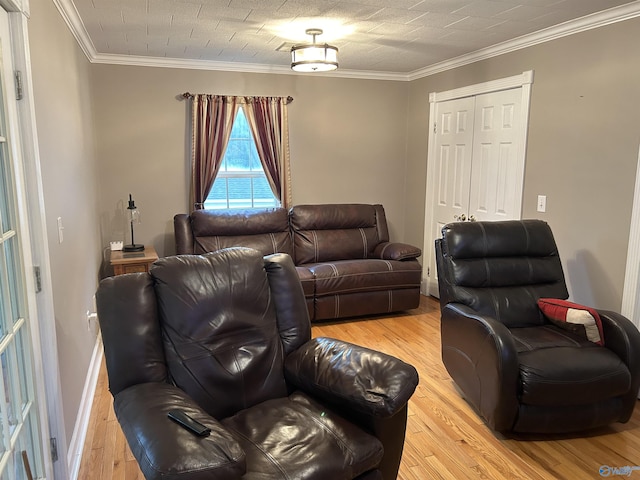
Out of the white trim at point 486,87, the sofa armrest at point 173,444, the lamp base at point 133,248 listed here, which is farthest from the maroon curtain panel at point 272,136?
the sofa armrest at point 173,444

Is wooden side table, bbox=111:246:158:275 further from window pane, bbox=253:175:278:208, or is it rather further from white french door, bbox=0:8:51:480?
white french door, bbox=0:8:51:480

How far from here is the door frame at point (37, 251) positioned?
1.75 m

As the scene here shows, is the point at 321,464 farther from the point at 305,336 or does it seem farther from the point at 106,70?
the point at 106,70

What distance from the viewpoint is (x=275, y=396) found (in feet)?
6.67

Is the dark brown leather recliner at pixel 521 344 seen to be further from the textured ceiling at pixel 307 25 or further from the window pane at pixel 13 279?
the window pane at pixel 13 279

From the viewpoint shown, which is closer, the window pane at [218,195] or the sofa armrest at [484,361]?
the sofa armrest at [484,361]

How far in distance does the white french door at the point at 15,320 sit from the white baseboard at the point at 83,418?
40 centimetres

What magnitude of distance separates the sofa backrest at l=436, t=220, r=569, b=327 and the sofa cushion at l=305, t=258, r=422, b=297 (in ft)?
4.29

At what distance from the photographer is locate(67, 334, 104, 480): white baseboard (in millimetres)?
2229

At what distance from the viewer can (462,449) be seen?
8.09 ft

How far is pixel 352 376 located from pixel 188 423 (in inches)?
25.3

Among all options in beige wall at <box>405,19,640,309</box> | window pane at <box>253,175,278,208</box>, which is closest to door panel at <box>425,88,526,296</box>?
beige wall at <box>405,19,640,309</box>

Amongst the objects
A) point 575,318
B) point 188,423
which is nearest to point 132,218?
point 188,423

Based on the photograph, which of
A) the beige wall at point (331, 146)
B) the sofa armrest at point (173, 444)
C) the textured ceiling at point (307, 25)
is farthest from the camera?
the textured ceiling at point (307, 25)
